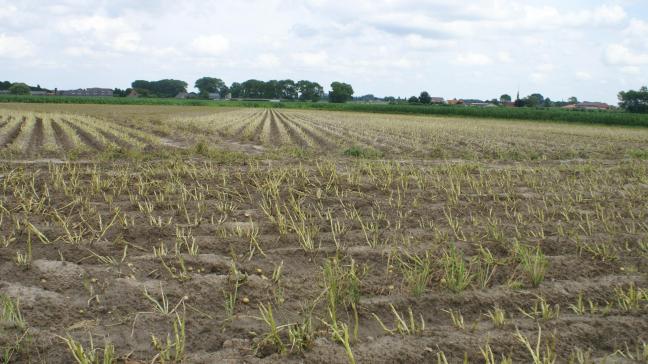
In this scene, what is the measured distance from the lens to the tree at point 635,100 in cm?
4722

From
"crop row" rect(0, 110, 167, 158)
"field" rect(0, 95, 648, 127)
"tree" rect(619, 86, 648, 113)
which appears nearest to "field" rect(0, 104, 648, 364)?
"crop row" rect(0, 110, 167, 158)

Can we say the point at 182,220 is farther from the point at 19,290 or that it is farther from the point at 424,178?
the point at 424,178

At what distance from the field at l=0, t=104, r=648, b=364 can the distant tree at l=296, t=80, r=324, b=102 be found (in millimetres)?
112257

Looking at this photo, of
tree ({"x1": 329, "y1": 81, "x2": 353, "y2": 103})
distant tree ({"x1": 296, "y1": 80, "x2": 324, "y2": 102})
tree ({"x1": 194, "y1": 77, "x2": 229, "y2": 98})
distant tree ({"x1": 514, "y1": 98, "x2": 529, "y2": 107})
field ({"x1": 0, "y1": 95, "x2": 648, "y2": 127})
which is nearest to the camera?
field ({"x1": 0, "y1": 95, "x2": 648, "y2": 127})

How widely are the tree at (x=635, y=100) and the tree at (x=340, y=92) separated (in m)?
56.9

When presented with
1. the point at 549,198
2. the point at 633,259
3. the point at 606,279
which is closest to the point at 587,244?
the point at 633,259

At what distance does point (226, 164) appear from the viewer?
922 centimetres

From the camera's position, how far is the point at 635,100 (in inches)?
2046

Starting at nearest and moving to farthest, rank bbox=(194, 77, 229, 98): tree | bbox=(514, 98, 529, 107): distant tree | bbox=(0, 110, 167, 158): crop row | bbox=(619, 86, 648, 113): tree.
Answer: bbox=(0, 110, 167, 158): crop row, bbox=(619, 86, 648, 113): tree, bbox=(514, 98, 529, 107): distant tree, bbox=(194, 77, 229, 98): tree

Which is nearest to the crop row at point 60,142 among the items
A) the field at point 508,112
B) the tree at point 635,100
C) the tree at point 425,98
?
the field at point 508,112

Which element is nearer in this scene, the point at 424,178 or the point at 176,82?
the point at 424,178

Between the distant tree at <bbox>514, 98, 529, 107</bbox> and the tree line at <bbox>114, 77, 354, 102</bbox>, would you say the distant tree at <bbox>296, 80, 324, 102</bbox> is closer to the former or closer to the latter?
the tree line at <bbox>114, 77, 354, 102</bbox>

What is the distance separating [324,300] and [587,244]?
2.52 m

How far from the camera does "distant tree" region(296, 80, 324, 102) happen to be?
118188 mm
